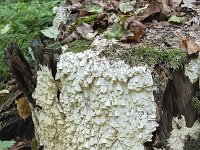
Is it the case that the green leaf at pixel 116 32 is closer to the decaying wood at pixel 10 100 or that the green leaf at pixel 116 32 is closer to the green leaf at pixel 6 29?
the decaying wood at pixel 10 100

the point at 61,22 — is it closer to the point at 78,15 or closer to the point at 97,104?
the point at 78,15

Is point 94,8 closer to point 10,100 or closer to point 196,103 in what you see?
point 10,100

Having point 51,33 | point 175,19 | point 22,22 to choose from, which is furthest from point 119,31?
point 22,22

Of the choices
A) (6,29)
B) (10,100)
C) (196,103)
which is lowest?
(10,100)

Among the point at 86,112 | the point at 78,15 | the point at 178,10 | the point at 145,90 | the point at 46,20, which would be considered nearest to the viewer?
the point at 145,90

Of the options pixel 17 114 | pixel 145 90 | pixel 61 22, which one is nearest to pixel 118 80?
pixel 145 90

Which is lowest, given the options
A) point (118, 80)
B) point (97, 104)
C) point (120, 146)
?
point (120, 146)

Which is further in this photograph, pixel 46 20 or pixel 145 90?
pixel 46 20
